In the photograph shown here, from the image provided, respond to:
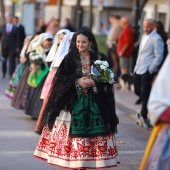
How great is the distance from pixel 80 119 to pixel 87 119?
0.24 feet

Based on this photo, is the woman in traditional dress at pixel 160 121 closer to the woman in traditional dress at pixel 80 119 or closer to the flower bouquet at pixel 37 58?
the woman in traditional dress at pixel 80 119

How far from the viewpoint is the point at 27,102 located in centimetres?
1370

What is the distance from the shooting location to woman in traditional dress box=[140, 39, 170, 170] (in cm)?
524

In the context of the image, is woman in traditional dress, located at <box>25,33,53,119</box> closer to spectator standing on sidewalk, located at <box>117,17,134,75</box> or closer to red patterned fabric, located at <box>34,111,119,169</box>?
red patterned fabric, located at <box>34,111,119,169</box>

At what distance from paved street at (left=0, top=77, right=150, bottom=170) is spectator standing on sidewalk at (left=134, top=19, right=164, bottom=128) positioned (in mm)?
578

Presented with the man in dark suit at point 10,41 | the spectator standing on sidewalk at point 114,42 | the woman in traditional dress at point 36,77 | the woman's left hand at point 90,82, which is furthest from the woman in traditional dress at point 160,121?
the man in dark suit at point 10,41

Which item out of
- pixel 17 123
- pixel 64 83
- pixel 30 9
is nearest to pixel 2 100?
pixel 17 123

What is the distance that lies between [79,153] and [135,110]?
7.40 metres

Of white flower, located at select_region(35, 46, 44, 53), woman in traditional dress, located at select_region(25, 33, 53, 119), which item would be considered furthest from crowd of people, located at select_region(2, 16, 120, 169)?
white flower, located at select_region(35, 46, 44, 53)

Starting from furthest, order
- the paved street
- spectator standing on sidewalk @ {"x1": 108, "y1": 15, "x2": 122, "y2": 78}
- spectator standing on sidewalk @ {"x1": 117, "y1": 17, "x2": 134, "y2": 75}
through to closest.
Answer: spectator standing on sidewalk @ {"x1": 108, "y1": 15, "x2": 122, "y2": 78}
spectator standing on sidewalk @ {"x1": 117, "y1": 17, "x2": 134, "y2": 75}
the paved street

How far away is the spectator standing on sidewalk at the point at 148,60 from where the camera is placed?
40.2ft

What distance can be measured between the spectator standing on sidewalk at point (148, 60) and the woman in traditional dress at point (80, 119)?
14.7ft

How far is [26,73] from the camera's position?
14.2 meters

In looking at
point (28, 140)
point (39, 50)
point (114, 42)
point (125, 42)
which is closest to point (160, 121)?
point (28, 140)
